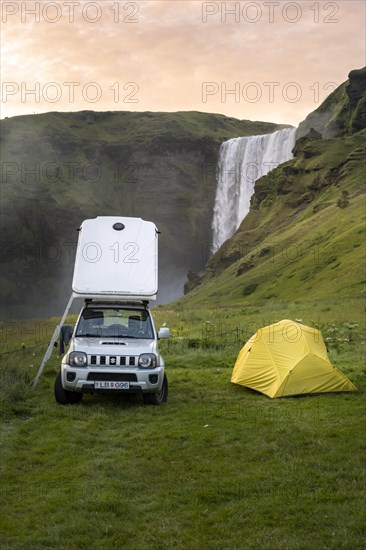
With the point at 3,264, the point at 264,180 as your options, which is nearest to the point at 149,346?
the point at 264,180

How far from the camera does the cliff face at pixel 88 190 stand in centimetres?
13325

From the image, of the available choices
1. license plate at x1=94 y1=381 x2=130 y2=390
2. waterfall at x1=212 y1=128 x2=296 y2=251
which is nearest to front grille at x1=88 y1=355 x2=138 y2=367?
license plate at x1=94 y1=381 x2=130 y2=390

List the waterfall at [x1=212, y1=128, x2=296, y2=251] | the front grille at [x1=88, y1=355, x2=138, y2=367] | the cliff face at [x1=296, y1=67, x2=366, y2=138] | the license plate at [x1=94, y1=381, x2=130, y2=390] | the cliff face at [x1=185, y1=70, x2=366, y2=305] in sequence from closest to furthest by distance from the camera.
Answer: the license plate at [x1=94, y1=381, x2=130, y2=390], the front grille at [x1=88, y1=355, x2=138, y2=367], the cliff face at [x1=185, y1=70, x2=366, y2=305], the cliff face at [x1=296, y1=67, x2=366, y2=138], the waterfall at [x1=212, y1=128, x2=296, y2=251]

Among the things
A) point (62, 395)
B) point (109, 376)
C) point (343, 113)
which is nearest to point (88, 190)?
point (343, 113)

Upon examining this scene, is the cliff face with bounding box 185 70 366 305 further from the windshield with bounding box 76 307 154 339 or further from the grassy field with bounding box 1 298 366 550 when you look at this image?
the grassy field with bounding box 1 298 366 550

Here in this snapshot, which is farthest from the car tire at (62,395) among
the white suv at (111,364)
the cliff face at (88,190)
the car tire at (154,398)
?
the cliff face at (88,190)

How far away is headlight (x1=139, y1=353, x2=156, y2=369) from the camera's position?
14.3 m

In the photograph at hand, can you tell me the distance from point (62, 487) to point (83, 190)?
14786 centimetres

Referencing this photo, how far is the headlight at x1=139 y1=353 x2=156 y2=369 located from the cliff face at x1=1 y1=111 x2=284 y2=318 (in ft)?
364

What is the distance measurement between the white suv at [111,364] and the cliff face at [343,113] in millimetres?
101744

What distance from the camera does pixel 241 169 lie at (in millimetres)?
A: 118938

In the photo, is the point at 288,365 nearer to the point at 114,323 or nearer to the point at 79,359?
the point at 114,323

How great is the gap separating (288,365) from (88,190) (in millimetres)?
142079

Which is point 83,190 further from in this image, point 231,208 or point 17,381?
point 17,381
